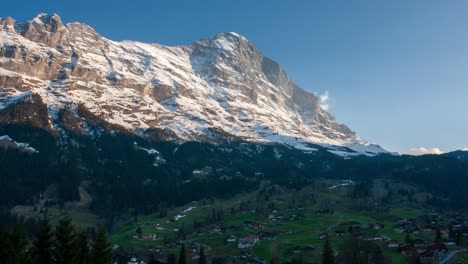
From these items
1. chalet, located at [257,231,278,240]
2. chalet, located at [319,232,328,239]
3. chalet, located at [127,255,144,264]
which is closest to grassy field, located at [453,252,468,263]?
chalet, located at [319,232,328,239]

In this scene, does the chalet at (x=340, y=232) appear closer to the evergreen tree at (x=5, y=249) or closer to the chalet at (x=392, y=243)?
the chalet at (x=392, y=243)

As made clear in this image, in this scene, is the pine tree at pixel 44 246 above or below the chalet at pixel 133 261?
above

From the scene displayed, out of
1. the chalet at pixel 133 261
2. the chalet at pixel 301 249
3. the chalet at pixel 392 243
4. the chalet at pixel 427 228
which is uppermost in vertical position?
the chalet at pixel 427 228

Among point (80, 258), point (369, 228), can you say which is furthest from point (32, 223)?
point (80, 258)

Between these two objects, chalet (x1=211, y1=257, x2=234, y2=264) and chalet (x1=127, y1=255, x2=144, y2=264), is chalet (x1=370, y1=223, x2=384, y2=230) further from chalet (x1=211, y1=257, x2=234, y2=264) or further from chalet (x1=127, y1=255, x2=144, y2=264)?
chalet (x1=127, y1=255, x2=144, y2=264)

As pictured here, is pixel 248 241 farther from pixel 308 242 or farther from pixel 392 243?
pixel 392 243

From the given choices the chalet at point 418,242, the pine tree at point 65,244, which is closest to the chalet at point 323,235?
the chalet at point 418,242

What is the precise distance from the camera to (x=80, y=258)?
5581cm

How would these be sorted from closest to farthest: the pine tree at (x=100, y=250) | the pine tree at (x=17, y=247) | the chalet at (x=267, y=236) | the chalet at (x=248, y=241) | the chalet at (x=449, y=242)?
1. the pine tree at (x=17, y=247)
2. the pine tree at (x=100, y=250)
3. the chalet at (x=449, y=242)
4. the chalet at (x=248, y=241)
5. the chalet at (x=267, y=236)

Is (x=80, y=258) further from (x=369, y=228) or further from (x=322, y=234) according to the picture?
(x=369, y=228)

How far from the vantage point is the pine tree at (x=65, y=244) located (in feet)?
161

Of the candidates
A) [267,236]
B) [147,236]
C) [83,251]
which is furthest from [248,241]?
[83,251]

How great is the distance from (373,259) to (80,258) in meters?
87.1

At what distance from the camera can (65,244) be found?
162ft
